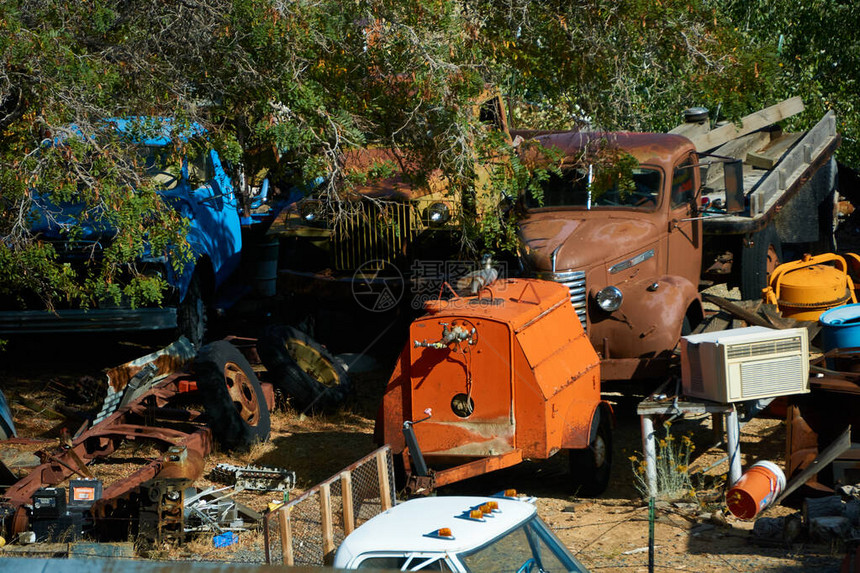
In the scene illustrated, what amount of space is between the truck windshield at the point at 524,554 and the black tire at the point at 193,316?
7279 millimetres

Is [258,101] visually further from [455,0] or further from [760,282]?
[760,282]

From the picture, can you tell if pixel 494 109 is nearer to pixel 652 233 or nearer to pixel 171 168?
pixel 652 233

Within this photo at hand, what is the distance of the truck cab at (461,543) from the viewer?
4.85 meters

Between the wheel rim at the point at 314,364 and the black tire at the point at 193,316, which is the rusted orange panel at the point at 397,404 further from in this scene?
the black tire at the point at 193,316

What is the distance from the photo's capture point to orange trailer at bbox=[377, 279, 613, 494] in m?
7.54

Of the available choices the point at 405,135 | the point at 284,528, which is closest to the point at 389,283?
the point at 405,135

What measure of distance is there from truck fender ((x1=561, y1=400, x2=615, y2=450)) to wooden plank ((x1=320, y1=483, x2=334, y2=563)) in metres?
2.40

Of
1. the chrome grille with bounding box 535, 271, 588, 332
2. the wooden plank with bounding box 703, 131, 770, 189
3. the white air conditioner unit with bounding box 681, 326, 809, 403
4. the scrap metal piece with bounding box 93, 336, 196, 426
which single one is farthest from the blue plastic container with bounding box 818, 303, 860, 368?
the scrap metal piece with bounding box 93, 336, 196, 426

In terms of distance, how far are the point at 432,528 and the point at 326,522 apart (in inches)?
40.2

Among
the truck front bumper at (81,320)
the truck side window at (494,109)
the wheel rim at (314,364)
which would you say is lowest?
the wheel rim at (314,364)

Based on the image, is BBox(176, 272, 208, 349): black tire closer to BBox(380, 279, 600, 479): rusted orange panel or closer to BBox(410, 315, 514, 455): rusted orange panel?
BBox(380, 279, 600, 479): rusted orange panel

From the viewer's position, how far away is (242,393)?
9.73 m

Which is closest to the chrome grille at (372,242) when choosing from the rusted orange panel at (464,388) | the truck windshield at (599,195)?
the truck windshield at (599,195)

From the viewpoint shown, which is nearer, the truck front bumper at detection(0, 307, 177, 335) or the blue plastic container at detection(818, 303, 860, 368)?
the blue plastic container at detection(818, 303, 860, 368)
